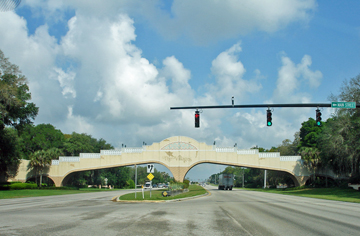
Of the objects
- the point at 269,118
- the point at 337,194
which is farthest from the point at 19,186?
the point at 337,194

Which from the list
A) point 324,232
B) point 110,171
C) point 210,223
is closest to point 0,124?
point 210,223

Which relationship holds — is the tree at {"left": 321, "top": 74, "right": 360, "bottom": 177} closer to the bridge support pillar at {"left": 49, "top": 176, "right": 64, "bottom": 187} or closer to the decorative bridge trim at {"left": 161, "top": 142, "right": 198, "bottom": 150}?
the decorative bridge trim at {"left": 161, "top": 142, "right": 198, "bottom": 150}

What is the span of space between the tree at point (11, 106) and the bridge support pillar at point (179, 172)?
29.5m

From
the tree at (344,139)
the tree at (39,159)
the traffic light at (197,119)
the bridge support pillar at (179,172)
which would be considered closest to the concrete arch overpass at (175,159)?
the bridge support pillar at (179,172)

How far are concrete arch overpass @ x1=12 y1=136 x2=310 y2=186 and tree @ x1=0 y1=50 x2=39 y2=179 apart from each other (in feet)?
44.6


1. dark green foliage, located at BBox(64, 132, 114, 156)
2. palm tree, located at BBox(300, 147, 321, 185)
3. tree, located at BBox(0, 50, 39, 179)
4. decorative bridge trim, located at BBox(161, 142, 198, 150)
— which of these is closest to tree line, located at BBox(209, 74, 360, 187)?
palm tree, located at BBox(300, 147, 321, 185)

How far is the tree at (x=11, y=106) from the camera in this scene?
133 feet

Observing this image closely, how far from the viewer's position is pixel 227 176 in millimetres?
67750

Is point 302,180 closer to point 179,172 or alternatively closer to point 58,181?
point 179,172

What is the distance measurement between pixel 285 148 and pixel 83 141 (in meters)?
58.1

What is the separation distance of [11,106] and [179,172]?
34.9 metres

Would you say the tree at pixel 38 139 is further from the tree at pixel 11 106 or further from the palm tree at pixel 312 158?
the palm tree at pixel 312 158

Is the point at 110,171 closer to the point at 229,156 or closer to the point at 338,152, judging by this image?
the point at 229,156

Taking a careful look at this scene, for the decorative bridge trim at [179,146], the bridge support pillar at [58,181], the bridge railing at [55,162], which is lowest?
the bridge support pillar at [58,181]
